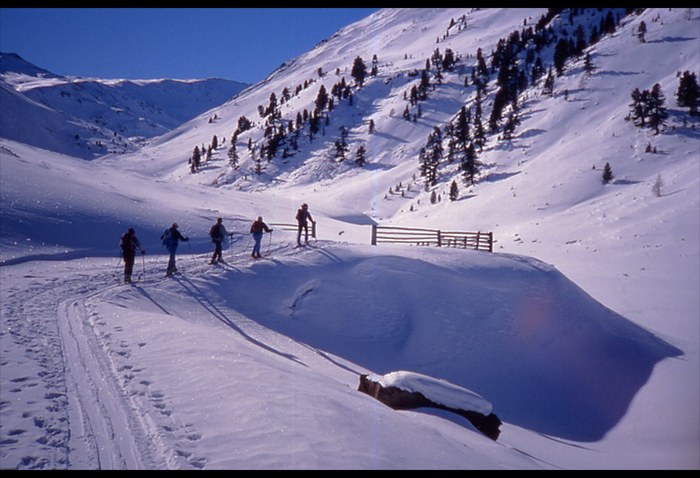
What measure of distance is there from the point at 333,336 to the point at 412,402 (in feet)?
16.4

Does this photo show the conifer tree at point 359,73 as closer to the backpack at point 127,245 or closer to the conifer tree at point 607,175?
the conifer tree at point 607,175

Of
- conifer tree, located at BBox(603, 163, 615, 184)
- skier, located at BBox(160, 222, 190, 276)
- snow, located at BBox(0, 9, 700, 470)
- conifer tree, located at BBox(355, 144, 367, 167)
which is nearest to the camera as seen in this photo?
snow, located at BBox(0, 9, 700, 470)

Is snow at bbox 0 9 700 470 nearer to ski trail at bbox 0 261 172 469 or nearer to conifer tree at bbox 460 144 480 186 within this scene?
ski trail at bbox 0 261 172 469

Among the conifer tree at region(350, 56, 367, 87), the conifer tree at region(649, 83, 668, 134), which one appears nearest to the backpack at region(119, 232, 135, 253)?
the conifer tree at region(649, 83, 668, 134)

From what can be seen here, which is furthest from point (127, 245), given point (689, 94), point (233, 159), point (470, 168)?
point (233, 159)

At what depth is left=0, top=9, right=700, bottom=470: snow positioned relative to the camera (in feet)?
16.7

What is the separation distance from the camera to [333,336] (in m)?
13.3

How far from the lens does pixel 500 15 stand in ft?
488

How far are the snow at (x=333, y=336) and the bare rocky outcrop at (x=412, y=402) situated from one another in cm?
21

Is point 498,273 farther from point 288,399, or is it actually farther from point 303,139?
point 303,139

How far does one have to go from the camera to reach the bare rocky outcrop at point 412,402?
8516 millimetres

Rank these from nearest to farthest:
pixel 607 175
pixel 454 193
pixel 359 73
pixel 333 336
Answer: pixel 333 336 → pixel 607 175 → pixel 454 193 → pixel 359 73

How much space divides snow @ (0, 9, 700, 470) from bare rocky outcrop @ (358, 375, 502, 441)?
21 cm

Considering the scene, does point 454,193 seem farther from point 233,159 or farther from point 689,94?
point 233,159
